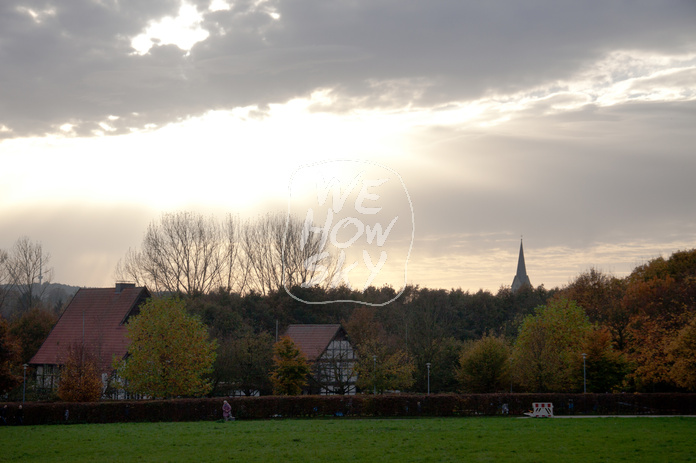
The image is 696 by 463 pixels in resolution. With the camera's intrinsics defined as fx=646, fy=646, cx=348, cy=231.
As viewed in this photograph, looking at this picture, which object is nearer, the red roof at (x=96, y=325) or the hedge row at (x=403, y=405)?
the hedge row at (x=403, y=405)

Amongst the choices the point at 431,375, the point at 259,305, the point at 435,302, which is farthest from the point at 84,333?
the point at 435,302

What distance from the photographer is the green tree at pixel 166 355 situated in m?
46.2

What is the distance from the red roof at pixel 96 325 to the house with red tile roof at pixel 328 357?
50.5 feet

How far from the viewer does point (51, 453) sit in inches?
960

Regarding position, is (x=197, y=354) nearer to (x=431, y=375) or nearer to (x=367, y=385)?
(x=367, y=385)

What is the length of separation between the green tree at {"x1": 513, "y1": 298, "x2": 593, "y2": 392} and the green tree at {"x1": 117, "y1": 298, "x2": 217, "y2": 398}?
2348cm

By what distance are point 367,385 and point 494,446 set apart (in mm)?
26604

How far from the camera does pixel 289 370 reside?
4856 centimetres

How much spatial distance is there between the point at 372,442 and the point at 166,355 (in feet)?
84.7

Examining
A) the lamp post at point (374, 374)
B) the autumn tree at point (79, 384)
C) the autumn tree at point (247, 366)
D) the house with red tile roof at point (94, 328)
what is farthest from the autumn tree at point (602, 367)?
the house with red tile roof at point (94, 328)

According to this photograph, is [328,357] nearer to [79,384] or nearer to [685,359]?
[79,384]

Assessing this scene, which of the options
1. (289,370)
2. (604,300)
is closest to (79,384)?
(289,370)

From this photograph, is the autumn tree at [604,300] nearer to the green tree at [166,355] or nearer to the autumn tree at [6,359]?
A: the green tree at [166,355]

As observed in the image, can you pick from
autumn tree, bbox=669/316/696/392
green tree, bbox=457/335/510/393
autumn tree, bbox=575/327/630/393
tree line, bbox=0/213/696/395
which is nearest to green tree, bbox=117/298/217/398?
tree line, bbox=0/213/696/395
